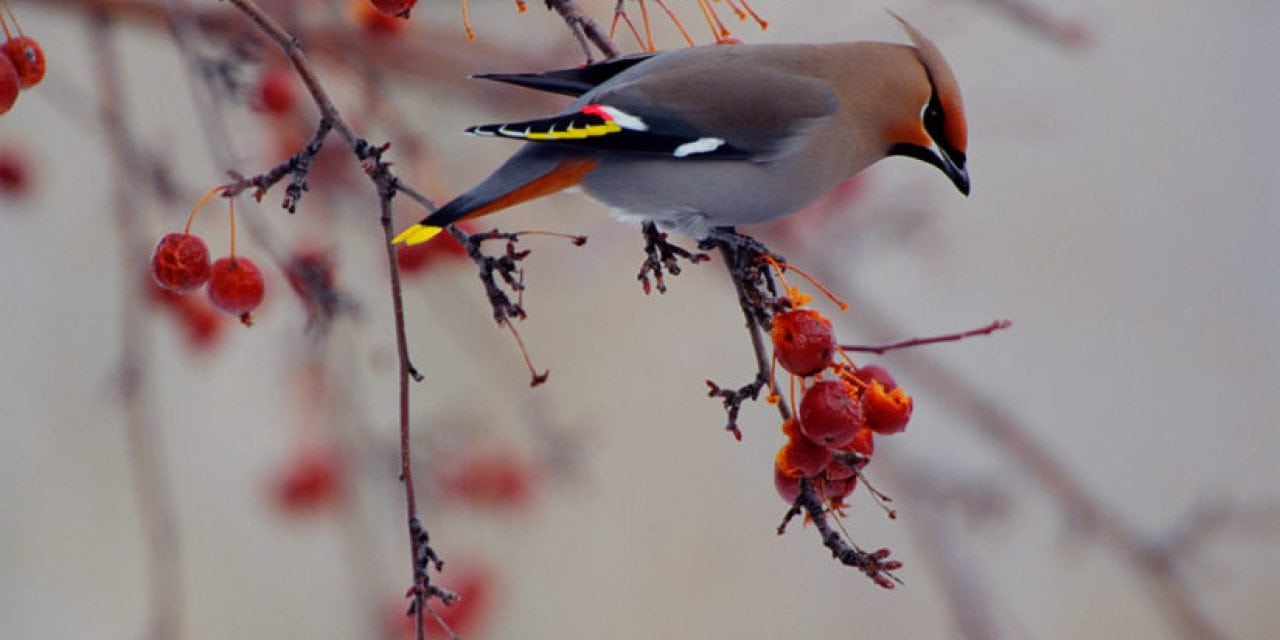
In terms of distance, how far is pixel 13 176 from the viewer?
1.53m

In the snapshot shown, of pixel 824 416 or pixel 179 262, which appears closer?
pixel 824 416

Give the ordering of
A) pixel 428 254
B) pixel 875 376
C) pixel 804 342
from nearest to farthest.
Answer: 1. pixel 804 342
2. pixel 875 376
3. pixel 428 254

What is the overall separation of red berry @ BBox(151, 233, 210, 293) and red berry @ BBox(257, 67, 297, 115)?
0.35 meters

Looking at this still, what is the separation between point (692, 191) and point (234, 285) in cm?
35

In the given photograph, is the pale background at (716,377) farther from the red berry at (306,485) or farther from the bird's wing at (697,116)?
the bird's wing at (697,116)

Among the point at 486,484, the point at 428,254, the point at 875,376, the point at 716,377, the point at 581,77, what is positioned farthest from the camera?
the point at 716,377

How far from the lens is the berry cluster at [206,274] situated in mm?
1007

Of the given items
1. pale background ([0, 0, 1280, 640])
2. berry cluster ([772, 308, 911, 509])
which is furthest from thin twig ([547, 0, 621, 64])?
pale background ([0, 0, 1280, 640])

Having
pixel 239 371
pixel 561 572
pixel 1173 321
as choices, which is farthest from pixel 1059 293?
pixel 239 371

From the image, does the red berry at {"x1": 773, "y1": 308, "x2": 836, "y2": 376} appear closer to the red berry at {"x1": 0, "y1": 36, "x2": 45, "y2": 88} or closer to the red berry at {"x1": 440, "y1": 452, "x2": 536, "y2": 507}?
the red berry at {"x1": 0, "y1": 36, "x2": 45, "y2": 88}

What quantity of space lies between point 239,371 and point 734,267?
1.65 m

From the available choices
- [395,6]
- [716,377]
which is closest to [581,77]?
[395,6]

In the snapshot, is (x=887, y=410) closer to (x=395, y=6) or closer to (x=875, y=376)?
(x=875, y=376)

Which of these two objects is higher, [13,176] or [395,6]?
[395,6]
